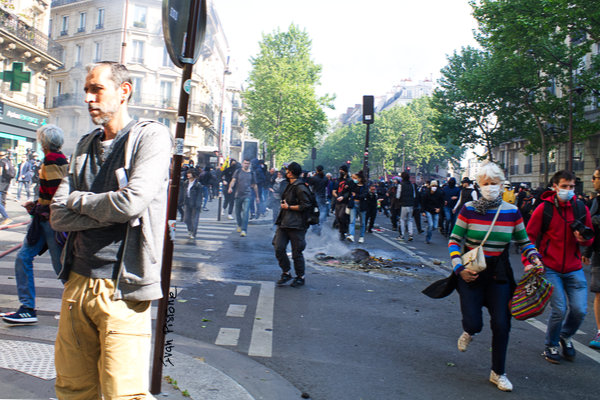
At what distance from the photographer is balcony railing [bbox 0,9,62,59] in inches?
966

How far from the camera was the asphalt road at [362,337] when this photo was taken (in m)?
3.84

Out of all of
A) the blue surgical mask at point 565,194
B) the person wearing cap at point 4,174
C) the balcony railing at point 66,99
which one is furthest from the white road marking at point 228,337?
the balcony railing at point 66,99

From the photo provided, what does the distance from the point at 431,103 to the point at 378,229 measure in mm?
21583

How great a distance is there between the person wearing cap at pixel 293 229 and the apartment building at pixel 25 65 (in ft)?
69.5

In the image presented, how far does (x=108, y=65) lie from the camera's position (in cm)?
218

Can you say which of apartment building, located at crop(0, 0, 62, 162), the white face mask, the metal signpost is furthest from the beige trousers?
apartment building, located at crop(0, 0, 62, 162)

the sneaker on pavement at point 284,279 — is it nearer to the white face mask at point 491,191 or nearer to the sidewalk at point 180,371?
the sidewalk at point 180,371

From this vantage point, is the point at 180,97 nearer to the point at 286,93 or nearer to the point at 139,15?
the point at 139,15

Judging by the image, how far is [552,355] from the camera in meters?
4.55

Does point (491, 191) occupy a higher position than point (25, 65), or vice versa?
point (25, 65)

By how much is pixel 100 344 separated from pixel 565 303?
4014 mm

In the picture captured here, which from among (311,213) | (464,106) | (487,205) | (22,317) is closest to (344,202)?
(311,213)

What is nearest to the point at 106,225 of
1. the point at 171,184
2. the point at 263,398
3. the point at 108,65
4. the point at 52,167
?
the point at 108,65

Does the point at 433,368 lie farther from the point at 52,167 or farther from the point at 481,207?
the point at 52,167
